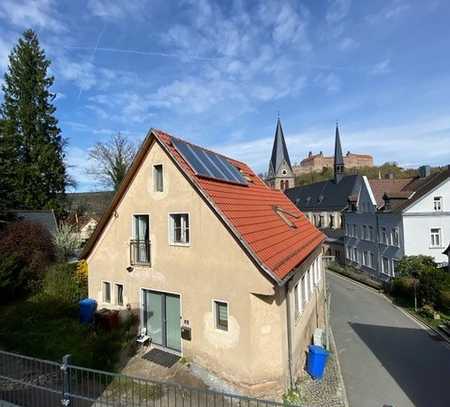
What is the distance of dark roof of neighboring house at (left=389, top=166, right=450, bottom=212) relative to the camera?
27297 millimetres

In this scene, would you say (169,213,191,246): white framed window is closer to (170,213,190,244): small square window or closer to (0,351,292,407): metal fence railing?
(170,213,190,244): small square window

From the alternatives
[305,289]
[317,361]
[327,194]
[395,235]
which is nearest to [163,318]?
[317,361]

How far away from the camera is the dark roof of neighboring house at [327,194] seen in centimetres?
5053

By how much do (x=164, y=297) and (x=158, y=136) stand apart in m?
5.47

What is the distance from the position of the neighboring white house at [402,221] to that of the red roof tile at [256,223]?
17.4 metres

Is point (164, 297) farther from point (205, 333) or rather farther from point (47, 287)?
point (47, 287)

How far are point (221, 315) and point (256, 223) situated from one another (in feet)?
10.2

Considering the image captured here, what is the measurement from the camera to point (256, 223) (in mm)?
11195

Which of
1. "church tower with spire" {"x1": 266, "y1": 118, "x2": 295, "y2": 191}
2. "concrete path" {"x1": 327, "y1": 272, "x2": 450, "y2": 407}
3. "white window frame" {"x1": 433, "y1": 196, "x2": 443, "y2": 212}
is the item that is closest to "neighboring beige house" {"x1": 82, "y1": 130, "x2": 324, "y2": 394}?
"concrete path" {"x1": 327, "y1": 272, "x2": 450, "y2": 407}

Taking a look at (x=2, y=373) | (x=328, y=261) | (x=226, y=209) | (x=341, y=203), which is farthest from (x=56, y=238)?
(x=341, y=203)

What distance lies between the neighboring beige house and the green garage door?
0.03 meters

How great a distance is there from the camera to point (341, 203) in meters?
50.9

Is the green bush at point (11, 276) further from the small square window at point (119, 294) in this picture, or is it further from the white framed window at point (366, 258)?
the white framed window at point (366, 258)

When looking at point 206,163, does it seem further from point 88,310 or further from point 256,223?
point 88,310
